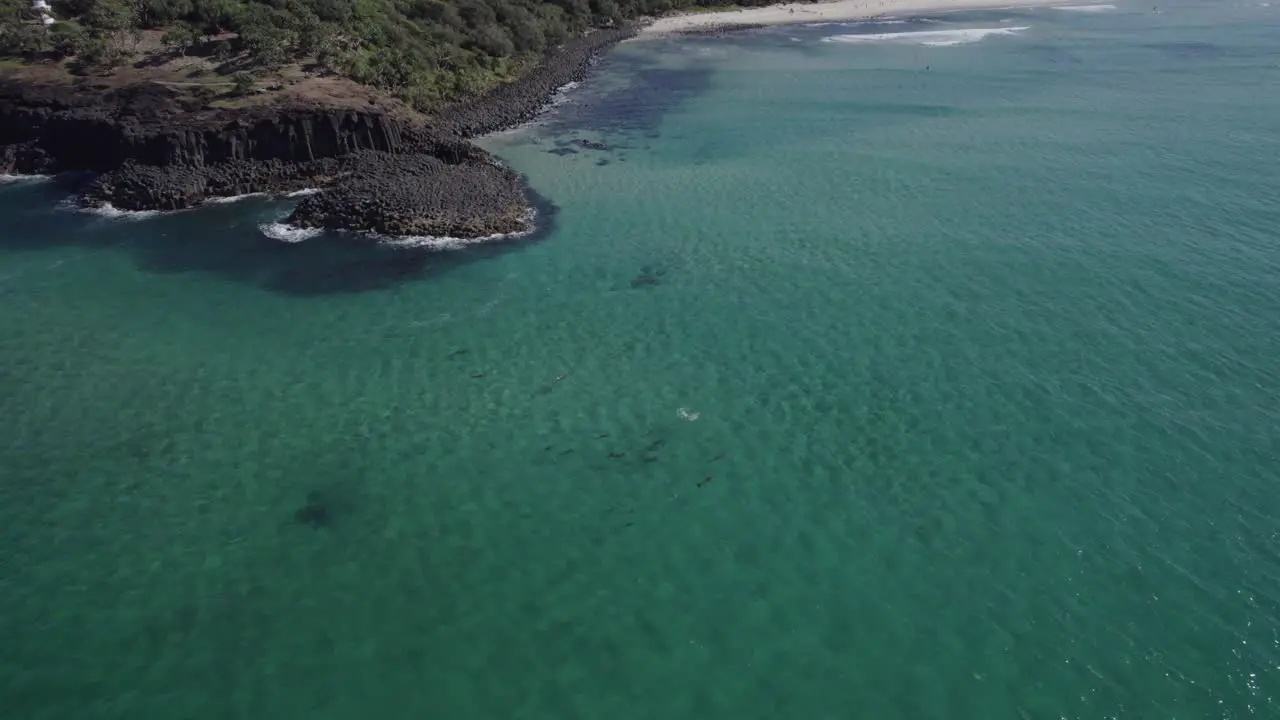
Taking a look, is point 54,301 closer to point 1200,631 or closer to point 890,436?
point 890,436

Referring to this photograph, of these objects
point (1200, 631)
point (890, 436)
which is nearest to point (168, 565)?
point (890, 436)

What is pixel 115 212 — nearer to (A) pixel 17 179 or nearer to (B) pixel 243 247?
(B) pixel 243 247

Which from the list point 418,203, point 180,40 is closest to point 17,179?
point 180,40

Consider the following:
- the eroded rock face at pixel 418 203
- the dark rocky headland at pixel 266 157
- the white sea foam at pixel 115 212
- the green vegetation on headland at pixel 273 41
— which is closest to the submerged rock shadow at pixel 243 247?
the white sea foam at pixel 115 212

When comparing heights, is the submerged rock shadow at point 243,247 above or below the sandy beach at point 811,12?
below

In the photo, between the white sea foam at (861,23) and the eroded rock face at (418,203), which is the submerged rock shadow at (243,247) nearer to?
the eroded rock face at (418,203)

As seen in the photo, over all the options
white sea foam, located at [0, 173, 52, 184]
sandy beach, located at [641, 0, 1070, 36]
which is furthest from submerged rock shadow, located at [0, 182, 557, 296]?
sandy beach, located at [641, 0, 1070, 36]
